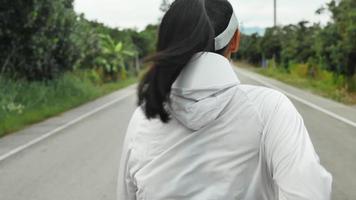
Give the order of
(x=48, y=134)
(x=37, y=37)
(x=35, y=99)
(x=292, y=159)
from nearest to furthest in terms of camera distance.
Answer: (x=292, y=159)
(x=48, y=134)
(x=35, y=99)
(x=37, y=37)

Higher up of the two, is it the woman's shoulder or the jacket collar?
the jacket collar

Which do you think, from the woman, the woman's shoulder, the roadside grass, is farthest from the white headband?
the roadside grass

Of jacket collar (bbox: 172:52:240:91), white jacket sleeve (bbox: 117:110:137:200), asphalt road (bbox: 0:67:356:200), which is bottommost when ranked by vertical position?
asphalt road (bbox: 0:67:356:200)

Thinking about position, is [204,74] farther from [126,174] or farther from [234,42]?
[126,174]

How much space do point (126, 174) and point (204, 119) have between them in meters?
0.33

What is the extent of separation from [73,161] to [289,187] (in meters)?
8.45

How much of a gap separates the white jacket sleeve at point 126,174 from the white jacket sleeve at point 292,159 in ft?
1.32

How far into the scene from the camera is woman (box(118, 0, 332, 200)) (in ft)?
5.52

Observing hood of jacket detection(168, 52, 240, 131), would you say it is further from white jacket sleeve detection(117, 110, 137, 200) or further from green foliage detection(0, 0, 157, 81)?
green foliage detection(0, 0, 157, 81)

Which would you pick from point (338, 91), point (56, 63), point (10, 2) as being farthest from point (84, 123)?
point (338, 91)

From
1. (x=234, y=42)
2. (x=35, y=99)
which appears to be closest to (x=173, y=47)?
(x=234, y=42)

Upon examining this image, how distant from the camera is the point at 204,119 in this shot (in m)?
1.68

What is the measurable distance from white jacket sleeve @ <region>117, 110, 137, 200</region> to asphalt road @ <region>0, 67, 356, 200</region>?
17.4 ft

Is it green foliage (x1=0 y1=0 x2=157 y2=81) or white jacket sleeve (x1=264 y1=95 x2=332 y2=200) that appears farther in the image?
green foliage (x1=0 y1=0 x2=157 y2=81)
